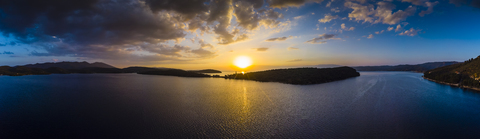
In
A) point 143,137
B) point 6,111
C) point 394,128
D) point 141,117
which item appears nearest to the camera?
point 143,137

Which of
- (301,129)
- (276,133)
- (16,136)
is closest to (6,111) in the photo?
(16,136)

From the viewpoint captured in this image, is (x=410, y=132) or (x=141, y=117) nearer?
(x=410, y=132)

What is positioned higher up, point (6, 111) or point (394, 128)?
point (6, 111)

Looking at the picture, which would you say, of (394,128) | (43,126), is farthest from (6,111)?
(394,128)

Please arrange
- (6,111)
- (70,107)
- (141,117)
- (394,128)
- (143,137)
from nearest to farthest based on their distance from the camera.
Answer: (143,137) < (394,128) < (141,117) < (6,111) < (70,107)

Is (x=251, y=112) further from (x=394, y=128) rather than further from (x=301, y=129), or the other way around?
(x=394, y=128)

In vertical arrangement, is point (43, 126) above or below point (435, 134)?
above

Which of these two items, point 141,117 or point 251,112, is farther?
point 251,112

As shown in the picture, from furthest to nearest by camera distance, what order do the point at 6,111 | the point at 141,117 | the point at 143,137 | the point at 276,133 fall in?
the point at 6,111 → the point at 141,117 → the point at 276,133 → the point at 143,137

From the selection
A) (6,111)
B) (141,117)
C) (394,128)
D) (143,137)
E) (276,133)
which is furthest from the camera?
(6,111)

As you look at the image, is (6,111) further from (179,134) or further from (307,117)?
(307,117)
